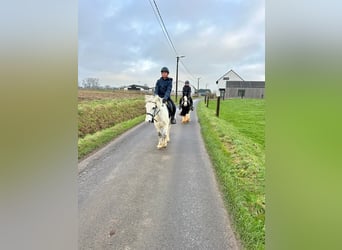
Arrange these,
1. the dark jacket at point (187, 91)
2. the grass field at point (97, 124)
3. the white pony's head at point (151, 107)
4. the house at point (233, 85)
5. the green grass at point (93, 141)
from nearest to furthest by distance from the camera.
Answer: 1. the green grass at point (93, 141)
2. the white pony's head at point (151, 107)
3. the grass field at point (97, 124)
4. the dark jacket at point (187, 91)
5. the house at point (233, 85)

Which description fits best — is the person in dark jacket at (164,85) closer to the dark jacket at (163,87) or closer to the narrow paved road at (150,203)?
the dark jacket at (163,87)

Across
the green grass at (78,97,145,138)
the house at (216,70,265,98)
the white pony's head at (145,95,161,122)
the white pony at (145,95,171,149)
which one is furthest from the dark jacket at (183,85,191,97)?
the house at (216,70,265,98)

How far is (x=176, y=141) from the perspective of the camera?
24.7 ft

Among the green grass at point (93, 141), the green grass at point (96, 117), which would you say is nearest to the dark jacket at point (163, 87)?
the green grass at point (93, 141)

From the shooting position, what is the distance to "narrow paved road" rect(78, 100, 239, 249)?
2486mm

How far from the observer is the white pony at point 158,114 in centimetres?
600

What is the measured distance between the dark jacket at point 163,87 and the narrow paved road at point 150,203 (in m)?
1.81

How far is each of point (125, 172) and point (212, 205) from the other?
6.41ft

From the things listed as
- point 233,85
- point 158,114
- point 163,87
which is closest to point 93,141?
point 158,114

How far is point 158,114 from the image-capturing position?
6.31 meters

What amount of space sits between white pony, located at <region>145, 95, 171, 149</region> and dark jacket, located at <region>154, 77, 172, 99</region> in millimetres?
447

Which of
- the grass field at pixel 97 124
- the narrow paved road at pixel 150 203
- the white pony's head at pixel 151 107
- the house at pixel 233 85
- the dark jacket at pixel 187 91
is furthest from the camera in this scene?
the house at pixel 233 85
